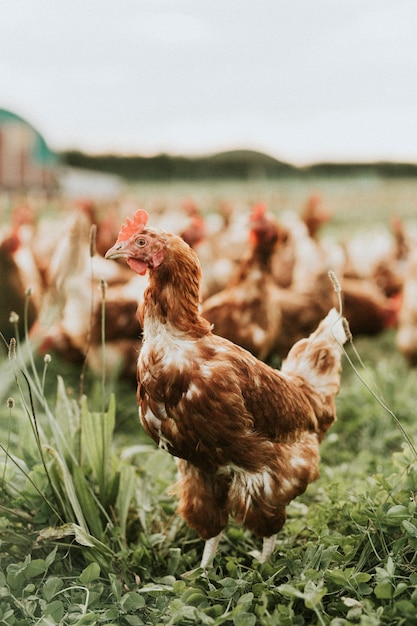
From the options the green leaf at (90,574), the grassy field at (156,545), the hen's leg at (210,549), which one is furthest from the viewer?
the hen's leg at (210,549)

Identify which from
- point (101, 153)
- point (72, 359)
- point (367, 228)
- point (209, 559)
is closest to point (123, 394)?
point (72, 359)

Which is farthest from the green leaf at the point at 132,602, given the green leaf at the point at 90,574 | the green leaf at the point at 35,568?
the green leaf at the point at 35,568

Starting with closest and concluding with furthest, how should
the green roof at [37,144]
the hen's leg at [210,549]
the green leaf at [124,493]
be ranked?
1. the hen's leg at [210,549]
2. the green leaf at [124,493]
3. the green roof at [37,144]

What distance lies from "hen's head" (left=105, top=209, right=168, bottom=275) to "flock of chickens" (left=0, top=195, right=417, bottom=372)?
2.80 feet

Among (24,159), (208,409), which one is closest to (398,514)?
(208,409)

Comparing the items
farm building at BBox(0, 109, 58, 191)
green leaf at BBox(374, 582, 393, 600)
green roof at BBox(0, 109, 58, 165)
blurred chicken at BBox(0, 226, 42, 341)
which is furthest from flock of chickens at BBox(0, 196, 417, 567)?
farm building at BBox(0, 109, 58, 191)

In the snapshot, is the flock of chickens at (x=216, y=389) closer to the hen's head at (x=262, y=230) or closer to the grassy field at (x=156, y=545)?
the hen's head at (x=262, y=230)

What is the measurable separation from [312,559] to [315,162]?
43.1 feet

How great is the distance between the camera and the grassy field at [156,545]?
190 cm

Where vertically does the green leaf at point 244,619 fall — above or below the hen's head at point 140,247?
below

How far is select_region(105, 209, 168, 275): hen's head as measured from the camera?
1.94 metres

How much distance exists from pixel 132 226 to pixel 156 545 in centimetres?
131

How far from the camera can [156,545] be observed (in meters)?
2.50

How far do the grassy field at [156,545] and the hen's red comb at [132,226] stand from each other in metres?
0.50
